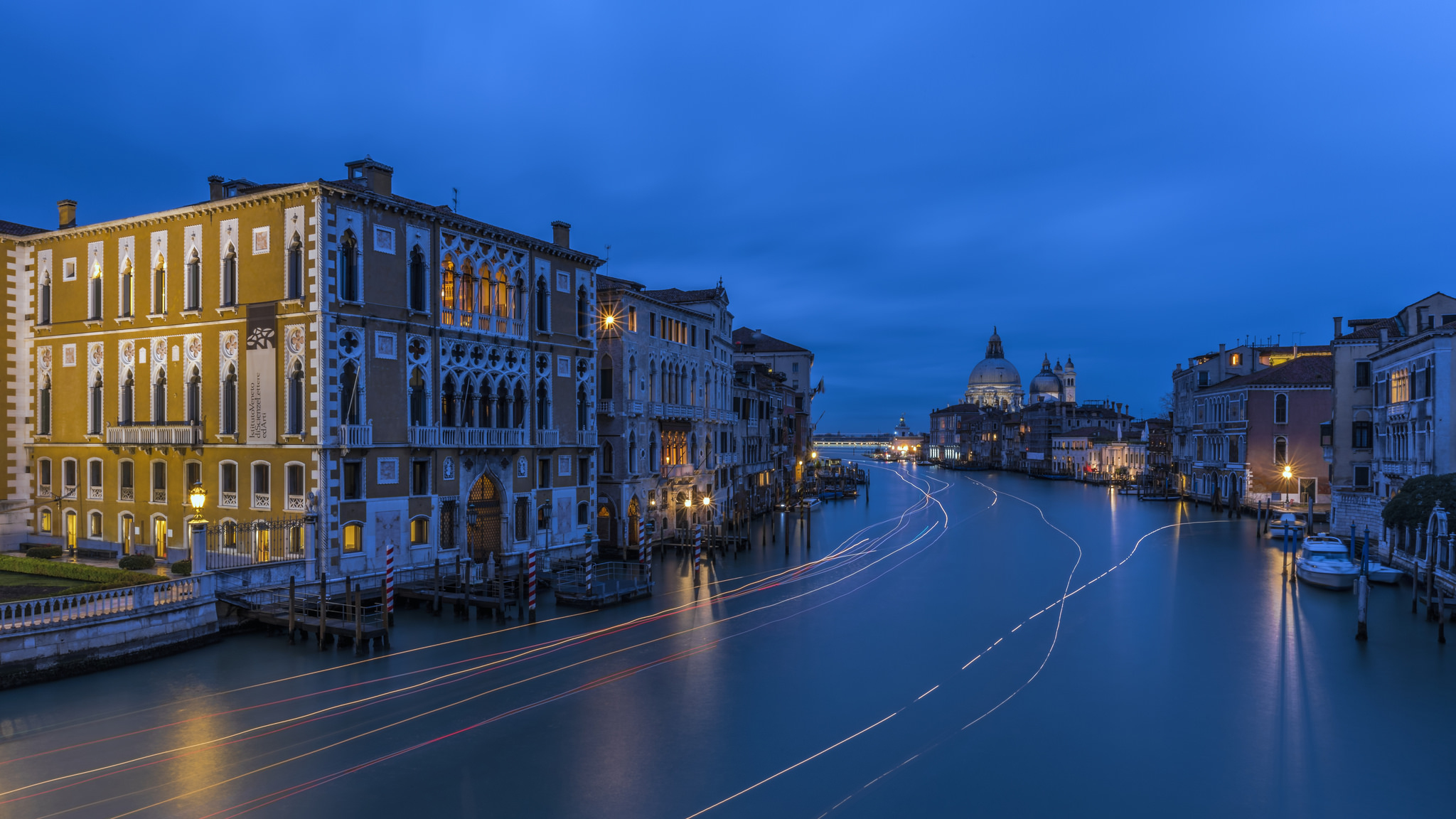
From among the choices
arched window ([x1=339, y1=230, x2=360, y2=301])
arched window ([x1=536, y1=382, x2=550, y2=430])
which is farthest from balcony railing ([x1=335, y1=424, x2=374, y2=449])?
arched window ([x1=536, y1=382, x2=550, y2=430])

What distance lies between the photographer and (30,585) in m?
22.6

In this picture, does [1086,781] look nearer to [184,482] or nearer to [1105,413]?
[184,482]

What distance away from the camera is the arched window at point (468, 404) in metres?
28.3

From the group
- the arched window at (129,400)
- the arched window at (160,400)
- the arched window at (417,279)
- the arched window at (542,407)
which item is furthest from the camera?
the arched window at (542,407)

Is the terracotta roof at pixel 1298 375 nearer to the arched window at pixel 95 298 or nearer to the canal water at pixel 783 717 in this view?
the canal water at pixel 783 717

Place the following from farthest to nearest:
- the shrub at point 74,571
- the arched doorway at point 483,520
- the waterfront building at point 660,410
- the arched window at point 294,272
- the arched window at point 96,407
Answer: the waterfront building at point 660,410
the arched window at point 96,407
the arched doorway at point 483,520
the arched window at point 294,272
the shrub at point 74,571

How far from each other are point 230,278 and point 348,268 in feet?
12.9

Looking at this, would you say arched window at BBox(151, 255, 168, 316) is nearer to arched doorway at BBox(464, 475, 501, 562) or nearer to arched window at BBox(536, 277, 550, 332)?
arched doorway at BBox(464, 475, 501, 562)

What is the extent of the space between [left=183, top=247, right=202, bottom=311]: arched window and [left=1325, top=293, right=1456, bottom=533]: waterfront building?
45.9 m

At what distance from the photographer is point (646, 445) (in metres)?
38.7

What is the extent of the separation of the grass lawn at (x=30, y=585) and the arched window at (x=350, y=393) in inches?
274

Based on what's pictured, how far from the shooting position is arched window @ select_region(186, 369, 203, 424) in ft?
88.3

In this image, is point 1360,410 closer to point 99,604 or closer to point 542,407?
point 542,407

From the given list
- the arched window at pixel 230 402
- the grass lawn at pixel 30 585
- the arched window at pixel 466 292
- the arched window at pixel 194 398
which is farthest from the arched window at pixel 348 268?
the grass lawn at pixel 30 585
